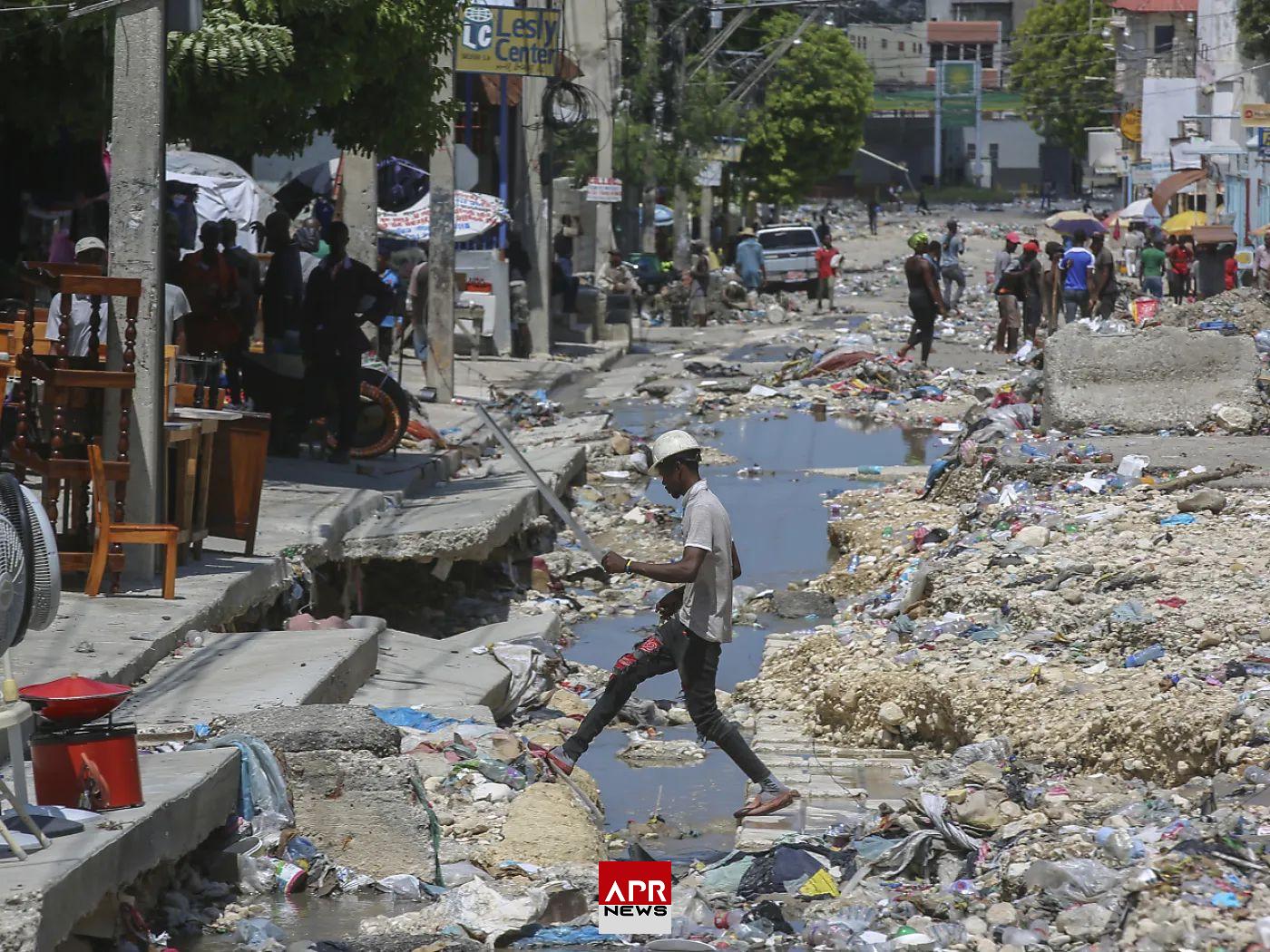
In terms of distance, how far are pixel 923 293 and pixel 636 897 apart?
1924 centimetres

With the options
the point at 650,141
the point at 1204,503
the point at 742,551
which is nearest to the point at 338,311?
the point at 742,551

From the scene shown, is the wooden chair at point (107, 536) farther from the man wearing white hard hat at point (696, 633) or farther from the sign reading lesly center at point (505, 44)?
the sign reading lesly center at point (505, 44)

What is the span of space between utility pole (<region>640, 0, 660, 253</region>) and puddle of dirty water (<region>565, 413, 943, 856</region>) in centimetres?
1725

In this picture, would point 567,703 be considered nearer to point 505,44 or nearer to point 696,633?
point 696,633

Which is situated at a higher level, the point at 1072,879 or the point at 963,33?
the point at 963,33

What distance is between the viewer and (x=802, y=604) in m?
11.3

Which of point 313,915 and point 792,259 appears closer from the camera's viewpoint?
point 313,915

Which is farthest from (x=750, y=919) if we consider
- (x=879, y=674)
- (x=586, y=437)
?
(x=586, y=437)

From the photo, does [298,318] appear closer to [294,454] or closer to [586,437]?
[294,454]

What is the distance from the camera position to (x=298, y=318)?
1335 centimetres

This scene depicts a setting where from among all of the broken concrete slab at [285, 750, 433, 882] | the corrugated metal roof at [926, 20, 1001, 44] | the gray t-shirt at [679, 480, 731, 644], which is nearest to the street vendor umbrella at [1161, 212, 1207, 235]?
the gray t-shirt at [679, 480, 731, 644]

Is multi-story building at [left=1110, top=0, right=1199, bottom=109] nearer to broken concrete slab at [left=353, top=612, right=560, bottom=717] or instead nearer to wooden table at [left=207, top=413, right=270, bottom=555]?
broken concrete slab at [left=353, top=612, right=560, bottom=717]

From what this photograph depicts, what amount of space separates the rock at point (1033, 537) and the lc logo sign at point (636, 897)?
19.5 feet

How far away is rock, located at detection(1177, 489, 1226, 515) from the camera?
10852 millimetres
